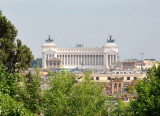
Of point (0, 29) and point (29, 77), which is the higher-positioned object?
point (0, 29)

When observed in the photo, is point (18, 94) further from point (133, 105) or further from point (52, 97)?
point (133, 105)

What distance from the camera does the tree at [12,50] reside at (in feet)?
78.7

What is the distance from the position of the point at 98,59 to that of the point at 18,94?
152 meters

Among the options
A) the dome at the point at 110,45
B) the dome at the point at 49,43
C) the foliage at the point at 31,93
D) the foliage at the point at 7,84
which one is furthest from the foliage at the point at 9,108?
the dome at the point at 49,43

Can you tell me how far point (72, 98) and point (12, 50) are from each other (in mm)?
4445

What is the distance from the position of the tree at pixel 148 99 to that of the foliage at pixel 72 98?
5.30ft

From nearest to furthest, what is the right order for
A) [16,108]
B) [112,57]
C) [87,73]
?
[16,108] → [87,73] → [112,57]

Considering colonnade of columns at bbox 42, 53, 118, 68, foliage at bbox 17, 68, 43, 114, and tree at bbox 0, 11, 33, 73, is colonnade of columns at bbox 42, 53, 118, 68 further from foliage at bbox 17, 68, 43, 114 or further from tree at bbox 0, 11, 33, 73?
foliage at bbox 17, 68, 43, 114

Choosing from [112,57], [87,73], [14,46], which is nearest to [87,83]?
[87,73]

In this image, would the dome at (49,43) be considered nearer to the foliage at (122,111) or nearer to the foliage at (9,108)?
the foliage at (122,111)

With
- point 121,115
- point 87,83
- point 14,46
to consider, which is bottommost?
point 121,115

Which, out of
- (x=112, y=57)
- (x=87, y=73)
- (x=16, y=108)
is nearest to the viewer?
(x=16, y=108)

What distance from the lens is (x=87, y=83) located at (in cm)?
2241

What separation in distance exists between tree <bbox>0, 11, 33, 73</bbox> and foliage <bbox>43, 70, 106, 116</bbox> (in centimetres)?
228
